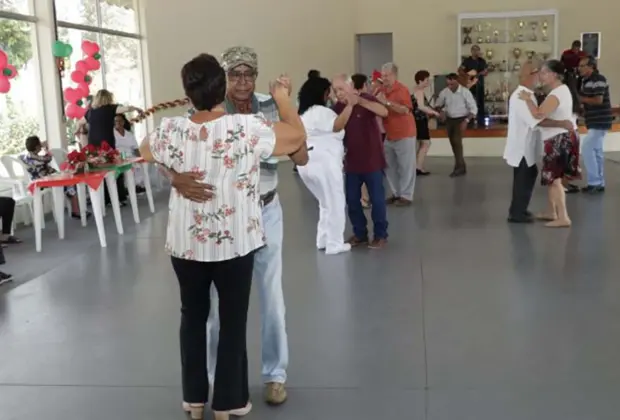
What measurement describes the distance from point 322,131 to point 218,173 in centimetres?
299

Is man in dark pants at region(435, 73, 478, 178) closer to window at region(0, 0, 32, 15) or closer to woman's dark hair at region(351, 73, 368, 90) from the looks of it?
woman's dark hair at region(351, 73, 368, 90)

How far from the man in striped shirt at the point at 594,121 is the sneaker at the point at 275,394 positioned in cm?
631

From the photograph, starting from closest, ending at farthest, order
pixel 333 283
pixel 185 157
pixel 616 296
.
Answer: pixel 185 157, pixel 616 296, pixel 333 283

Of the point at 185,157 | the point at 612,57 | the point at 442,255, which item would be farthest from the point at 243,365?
the point at 612,57

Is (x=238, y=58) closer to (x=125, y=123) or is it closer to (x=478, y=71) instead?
(x=125, y=123)

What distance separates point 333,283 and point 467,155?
8.68 m

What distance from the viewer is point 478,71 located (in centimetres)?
1395

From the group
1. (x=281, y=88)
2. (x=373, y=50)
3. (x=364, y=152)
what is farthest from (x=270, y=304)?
(x=373, y=50)

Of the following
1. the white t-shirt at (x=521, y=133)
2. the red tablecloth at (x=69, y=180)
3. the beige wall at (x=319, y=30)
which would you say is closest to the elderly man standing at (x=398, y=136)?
the white t-shirt at (x=521, y=133)

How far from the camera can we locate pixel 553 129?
20.4 ft

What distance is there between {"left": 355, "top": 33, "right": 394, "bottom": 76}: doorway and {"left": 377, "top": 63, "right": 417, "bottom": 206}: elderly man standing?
824 cm

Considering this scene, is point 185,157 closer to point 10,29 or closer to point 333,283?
point 333,283

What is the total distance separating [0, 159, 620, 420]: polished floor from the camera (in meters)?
3.05

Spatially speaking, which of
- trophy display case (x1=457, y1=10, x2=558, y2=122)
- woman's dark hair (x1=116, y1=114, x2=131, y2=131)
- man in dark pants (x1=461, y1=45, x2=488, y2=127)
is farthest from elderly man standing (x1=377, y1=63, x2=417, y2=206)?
trophy display case (x1=457, y1=10, x2=558, y2=122)
